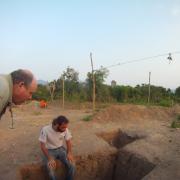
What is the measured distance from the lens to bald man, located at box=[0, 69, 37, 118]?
2.80 metres

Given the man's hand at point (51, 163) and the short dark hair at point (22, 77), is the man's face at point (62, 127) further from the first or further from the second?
the short dark hair at point (22, 77)

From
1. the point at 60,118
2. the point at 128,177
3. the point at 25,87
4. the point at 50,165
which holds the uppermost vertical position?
the point at 25,87

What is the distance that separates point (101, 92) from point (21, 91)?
21467 mm

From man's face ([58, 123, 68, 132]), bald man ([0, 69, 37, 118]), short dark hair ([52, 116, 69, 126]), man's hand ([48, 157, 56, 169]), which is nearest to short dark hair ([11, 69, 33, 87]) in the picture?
bald man ([0, 69, 37, 118])

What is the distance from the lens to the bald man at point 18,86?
2.80 m

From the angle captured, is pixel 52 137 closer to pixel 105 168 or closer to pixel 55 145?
pixel 55 145

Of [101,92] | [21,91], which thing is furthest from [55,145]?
[101,92]

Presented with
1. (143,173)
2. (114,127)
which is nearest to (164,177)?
(143,173)

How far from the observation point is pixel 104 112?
1299cm

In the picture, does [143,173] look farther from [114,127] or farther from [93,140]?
[114,127]

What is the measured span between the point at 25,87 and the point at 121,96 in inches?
905

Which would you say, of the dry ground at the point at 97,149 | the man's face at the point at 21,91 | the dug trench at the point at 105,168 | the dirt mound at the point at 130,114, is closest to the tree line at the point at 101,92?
the dirt mound at the point at 130,114

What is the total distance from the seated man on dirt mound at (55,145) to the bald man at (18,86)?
297 cm

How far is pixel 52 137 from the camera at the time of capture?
6.29 meters
